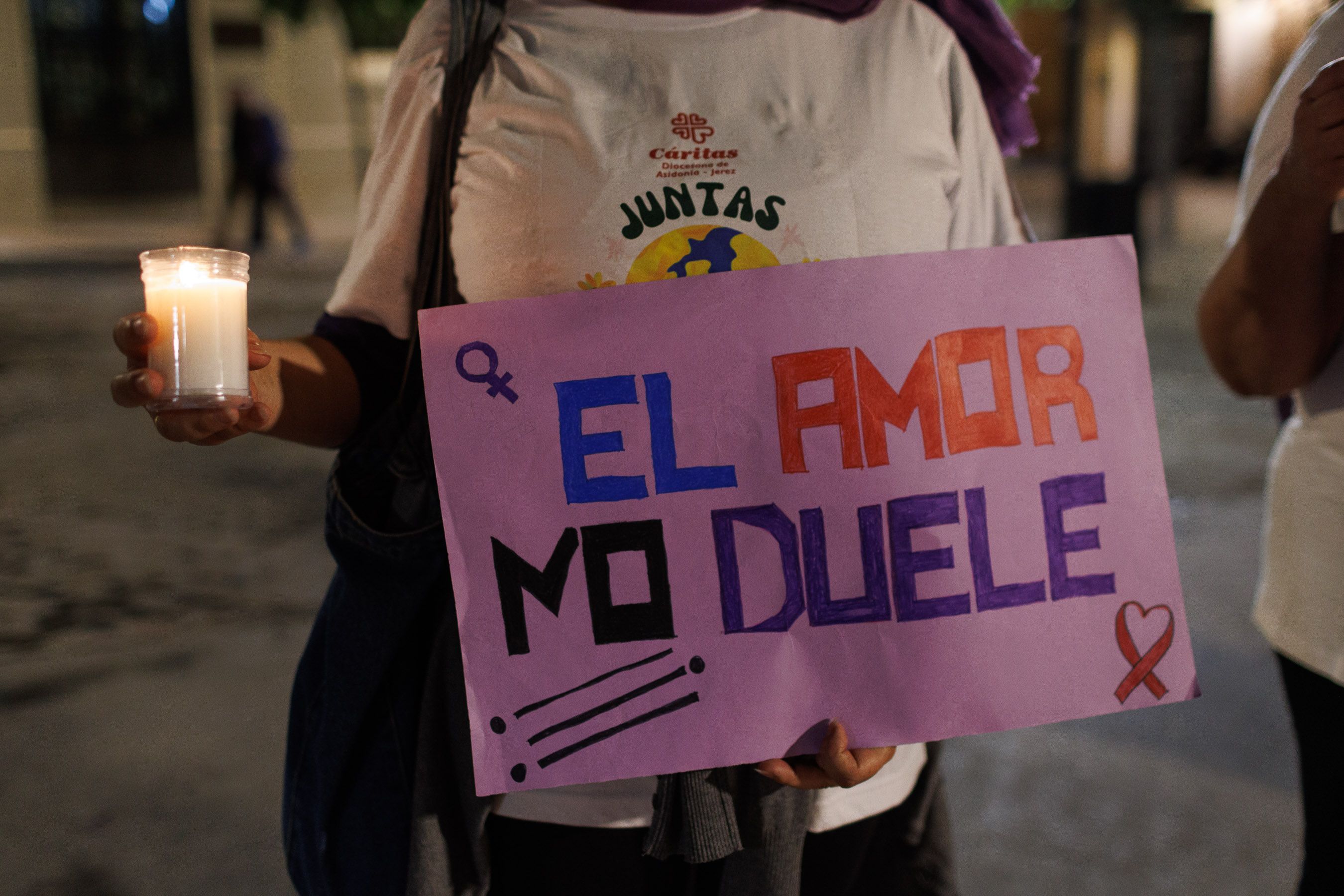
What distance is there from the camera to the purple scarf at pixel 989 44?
1178 mm

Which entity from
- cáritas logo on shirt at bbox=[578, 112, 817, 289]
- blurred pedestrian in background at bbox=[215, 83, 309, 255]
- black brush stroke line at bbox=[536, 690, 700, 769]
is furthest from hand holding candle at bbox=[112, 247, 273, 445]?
blurred pedestrian in background at bbox=[215, 83, 309, 255]

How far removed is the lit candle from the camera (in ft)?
3.05

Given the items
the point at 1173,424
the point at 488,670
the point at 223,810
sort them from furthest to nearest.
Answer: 1. the point at 1173,424
2. the point at 223,810
3. the point at 488,670

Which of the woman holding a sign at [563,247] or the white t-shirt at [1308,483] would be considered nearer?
the woman holding a sign at [563,247]

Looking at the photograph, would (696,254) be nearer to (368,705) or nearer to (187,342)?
(187,342)

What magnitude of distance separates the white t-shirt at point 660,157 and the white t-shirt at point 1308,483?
1.37 ft

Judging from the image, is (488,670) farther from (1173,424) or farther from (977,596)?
(1173,424)

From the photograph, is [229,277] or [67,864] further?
[67,864]

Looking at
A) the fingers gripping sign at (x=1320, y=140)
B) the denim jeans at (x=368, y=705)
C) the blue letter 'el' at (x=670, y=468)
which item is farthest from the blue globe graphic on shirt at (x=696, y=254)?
the fingers gripping sign at (x=1320, y=140)

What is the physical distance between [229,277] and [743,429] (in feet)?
1.61

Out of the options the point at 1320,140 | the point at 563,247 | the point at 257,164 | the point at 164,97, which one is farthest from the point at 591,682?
the point at 164,97

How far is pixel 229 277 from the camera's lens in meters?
0.96

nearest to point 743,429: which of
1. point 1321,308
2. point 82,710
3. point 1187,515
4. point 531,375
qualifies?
point 531,375

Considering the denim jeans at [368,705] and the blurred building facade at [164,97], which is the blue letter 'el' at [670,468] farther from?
the blurred building facade at [164,97]
